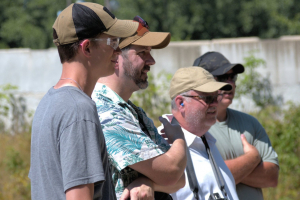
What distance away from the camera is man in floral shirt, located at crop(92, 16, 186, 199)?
5.58 ft

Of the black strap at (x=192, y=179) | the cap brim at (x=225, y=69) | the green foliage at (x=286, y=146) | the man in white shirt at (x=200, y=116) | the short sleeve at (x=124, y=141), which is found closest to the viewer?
the short sleeve at (x=124, y=141)

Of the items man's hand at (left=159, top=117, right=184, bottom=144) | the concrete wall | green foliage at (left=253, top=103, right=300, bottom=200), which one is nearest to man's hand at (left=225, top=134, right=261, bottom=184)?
man's hand at (left=159, top=117, right=184, bottom=144)

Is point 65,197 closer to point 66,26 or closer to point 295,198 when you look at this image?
point 66,26

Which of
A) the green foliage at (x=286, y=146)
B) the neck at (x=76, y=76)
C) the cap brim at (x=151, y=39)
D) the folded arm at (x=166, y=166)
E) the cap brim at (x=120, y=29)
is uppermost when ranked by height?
the cap brim at (x=120, y=29)

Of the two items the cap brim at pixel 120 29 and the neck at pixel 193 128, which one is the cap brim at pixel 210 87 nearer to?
the neck at pixel 193 128

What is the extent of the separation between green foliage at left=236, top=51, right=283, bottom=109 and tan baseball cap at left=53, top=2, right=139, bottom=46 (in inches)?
225

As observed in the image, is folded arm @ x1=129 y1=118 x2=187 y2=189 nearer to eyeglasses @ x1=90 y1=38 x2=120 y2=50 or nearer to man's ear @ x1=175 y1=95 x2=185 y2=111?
eyeglasses @ x1=90 y1=38 x2=120 y2=50

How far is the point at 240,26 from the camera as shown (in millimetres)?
21562

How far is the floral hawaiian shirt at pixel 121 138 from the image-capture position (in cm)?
168

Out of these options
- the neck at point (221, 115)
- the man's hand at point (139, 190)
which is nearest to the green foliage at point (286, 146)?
the neck at point (221, 115)

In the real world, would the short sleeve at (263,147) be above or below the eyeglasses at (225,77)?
below

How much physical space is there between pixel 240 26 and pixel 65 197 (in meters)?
21.5

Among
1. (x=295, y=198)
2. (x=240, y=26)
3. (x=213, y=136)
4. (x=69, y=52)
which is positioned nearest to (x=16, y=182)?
(x=213, y=136)

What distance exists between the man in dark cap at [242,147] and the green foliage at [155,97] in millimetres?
3680
